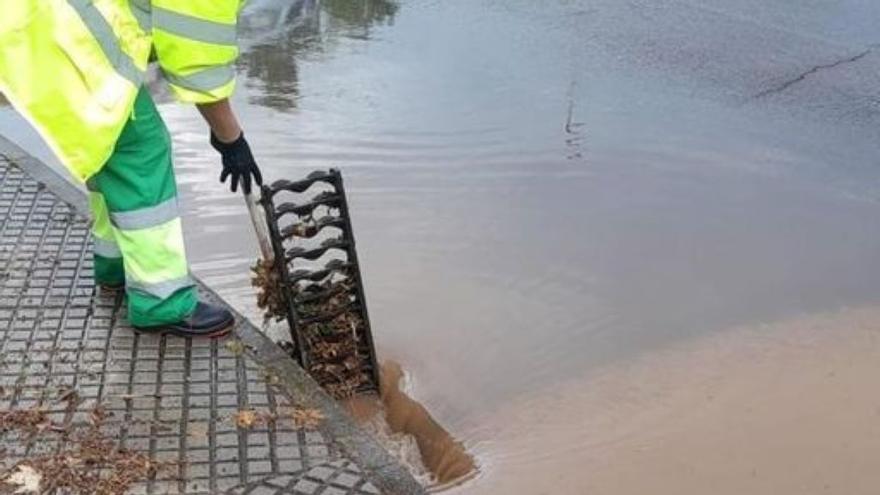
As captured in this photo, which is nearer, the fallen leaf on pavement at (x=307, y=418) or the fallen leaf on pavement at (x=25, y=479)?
the fallen leaf on pavement at (x=25, y=479)

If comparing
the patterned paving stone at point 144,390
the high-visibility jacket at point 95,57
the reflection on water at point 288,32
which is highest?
the high-visibility jacket at point 95,57

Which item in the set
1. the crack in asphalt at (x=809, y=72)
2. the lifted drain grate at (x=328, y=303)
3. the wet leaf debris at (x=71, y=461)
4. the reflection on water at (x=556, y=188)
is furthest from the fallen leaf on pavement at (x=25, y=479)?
the crack in asphalt at (x=809, y=72)

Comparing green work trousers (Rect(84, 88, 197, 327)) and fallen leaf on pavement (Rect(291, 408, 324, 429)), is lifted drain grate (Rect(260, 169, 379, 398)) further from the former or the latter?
fallen leaf on pavement (Rect(291, 408, 324, 429))

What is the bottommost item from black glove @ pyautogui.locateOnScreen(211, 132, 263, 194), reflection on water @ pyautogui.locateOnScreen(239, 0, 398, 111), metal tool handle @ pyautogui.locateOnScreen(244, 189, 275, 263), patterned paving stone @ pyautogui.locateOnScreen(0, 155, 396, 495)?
reflection on water @ pyautogui.locateOnScreen(239, 0, 398, 111)

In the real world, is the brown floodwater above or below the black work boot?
below

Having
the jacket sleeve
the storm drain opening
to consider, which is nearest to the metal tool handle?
the storm drain opening

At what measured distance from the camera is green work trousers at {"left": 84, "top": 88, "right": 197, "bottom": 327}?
11.9 ft

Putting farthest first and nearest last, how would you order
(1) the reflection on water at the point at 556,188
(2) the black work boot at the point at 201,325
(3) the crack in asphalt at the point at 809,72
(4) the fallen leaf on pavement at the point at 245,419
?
(3) the crack in asphalt at the point at 809,72 < (1) the reflection on water at the point at 556,188 < (2) the black work boot at the point at 201,325 < (4) the fallen leaf on pavement at the point at 245,419

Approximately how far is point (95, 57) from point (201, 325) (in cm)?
98

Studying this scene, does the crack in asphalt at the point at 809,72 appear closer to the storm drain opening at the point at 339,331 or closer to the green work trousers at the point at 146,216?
the storm drain opening at the point at 339,331

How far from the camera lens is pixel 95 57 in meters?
3.33

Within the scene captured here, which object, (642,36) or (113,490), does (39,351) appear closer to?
(113,490)

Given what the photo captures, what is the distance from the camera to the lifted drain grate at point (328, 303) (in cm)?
392

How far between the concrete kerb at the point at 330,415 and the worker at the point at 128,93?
1.02 ft
